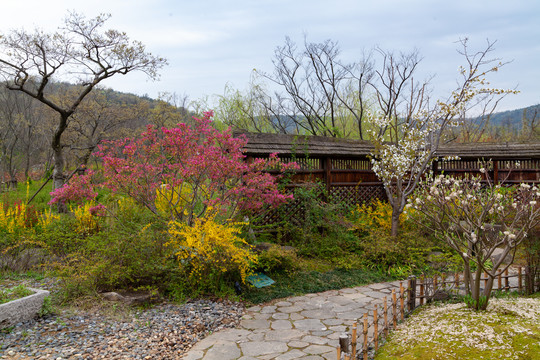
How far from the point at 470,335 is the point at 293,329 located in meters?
1.97

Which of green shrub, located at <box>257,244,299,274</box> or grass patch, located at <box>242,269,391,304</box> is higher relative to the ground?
green shrub, located at <box>257,244,299,274</box>

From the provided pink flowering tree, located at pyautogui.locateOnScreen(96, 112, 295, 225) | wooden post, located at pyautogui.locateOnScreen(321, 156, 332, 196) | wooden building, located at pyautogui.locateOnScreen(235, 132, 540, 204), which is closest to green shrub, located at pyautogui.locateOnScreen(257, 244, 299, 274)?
pink flowering tree, located at pyautogui.locateOnScreen(96, 112, 295, 225)

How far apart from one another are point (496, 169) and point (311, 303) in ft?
31.2

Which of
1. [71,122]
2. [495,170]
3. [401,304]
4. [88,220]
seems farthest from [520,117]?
[88,220]

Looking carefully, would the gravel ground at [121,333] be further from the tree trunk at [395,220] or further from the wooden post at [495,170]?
the wooden post at [495,170]

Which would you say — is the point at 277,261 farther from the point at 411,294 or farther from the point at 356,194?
the point at 356,194

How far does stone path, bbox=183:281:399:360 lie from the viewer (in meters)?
3.88

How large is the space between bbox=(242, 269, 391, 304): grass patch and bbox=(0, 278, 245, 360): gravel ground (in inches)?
27.7

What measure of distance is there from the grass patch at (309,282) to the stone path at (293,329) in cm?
18

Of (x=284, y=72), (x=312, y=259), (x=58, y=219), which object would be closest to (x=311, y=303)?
(x=312, y=259)

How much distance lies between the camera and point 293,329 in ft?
14.9

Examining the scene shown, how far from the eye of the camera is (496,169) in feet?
39.2

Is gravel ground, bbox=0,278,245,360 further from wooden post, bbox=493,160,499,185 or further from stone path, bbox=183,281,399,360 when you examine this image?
wooden post, bbox=493,160,499,185

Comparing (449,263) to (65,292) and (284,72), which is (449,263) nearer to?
(65,292)
